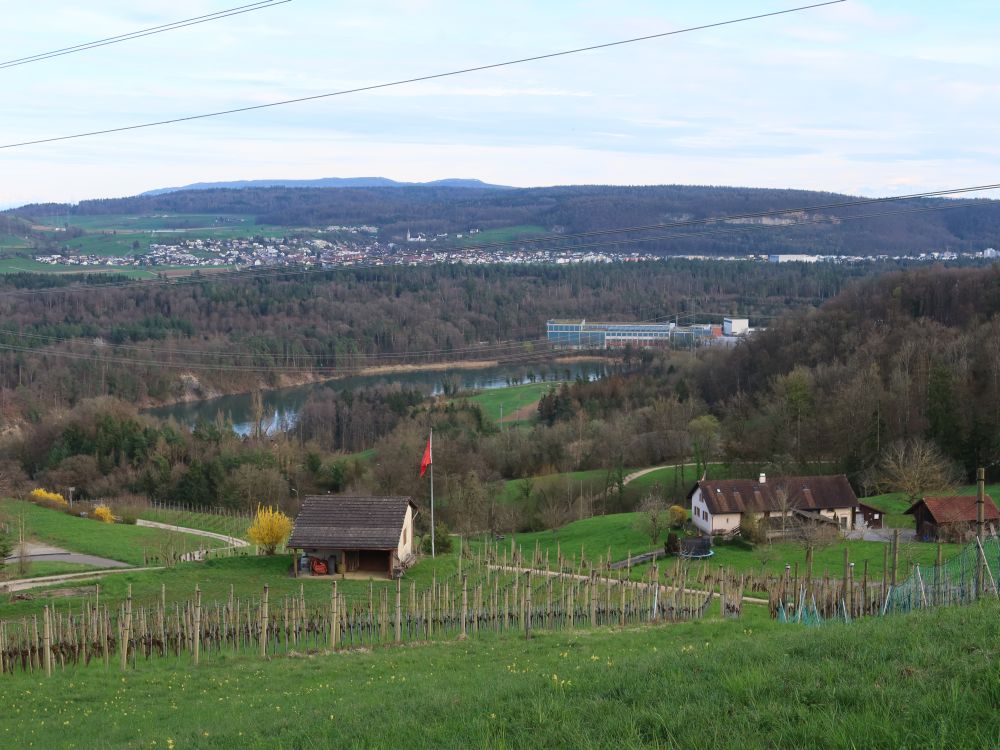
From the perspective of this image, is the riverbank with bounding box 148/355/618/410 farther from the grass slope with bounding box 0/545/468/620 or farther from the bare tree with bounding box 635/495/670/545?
the grass slope with bounding box 0/545/468/620

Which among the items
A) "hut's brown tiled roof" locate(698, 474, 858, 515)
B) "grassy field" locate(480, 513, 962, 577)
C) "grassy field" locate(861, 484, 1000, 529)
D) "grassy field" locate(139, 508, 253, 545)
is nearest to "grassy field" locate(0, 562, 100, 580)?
"grassy field" locate(139, 508, 253, 545)

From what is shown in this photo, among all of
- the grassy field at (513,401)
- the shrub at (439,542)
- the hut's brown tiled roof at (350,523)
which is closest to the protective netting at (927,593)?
the hut's brown tiled roof at (350,523)

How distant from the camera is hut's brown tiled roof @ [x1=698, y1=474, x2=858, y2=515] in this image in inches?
1469

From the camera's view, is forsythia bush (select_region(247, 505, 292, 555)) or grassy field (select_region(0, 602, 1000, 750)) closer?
grassy field (select_region(0, 602, 1000, 750))

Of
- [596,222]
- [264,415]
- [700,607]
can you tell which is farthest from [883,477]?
[596,222]

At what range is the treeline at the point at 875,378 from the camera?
43969 mm

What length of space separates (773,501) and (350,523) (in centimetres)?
1720

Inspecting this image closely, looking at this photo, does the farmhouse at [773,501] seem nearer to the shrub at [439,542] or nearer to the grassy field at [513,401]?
the shrub at [439,542]

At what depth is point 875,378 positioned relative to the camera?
158 ft

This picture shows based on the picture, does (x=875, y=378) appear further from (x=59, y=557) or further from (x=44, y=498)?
(x=44, y=498)

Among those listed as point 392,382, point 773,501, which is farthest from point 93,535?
point 392,382

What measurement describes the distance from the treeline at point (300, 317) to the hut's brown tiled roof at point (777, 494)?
148 ft

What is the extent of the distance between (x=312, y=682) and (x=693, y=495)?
28.0 m

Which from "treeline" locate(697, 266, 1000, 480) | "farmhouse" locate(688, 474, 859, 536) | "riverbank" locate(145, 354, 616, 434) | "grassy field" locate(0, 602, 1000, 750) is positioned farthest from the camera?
"riverbank" locate(145, 354, 616, 434)
